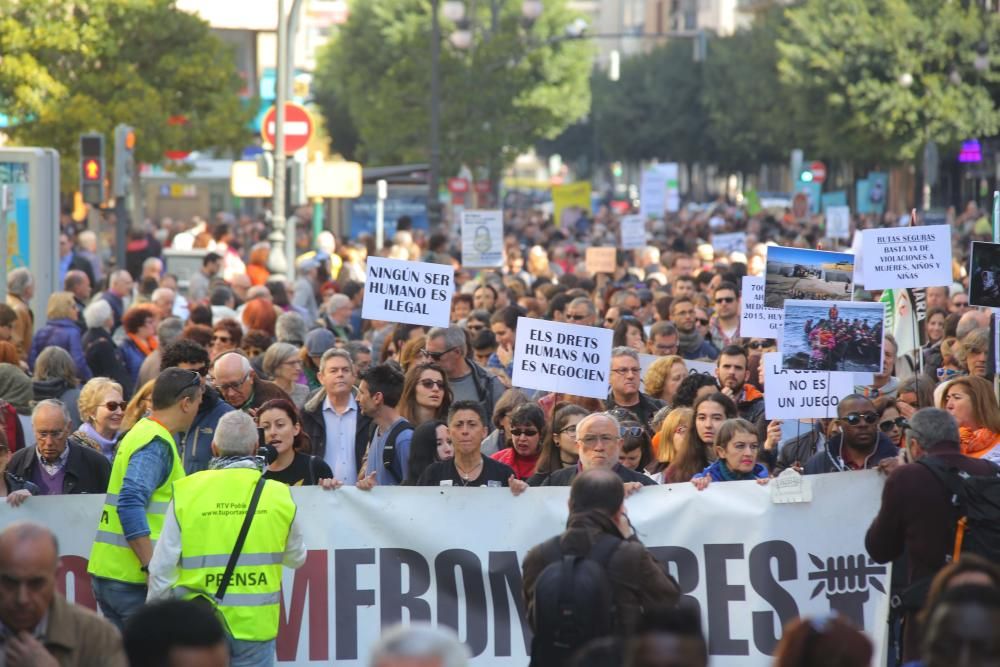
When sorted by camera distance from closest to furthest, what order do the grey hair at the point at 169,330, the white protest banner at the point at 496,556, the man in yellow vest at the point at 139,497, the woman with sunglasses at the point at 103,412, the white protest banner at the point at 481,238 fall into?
the man in yellow vest at the point at 139,497, the white protest banner at the point at 496,556, the woman with sunglasses at the point at 103,412, the grey hair at the point at 169,330, the white protest banner at the point at 481,238

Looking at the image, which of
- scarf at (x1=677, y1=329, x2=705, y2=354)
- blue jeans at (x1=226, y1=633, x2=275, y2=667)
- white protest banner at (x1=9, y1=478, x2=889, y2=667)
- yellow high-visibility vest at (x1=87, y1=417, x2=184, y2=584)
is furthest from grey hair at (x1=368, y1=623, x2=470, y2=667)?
scarf at (x1=677, y1=329, x2=705, y2=354)

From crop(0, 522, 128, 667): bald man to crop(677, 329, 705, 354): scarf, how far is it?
30.5 ft

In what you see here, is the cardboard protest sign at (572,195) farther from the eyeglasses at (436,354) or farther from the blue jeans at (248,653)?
the blue jeans at (248,653)

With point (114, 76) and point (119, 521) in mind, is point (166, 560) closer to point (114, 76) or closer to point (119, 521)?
point (119, 521)

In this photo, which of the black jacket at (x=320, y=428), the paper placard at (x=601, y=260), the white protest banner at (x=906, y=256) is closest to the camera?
the black jacket at (x=320, y=428)

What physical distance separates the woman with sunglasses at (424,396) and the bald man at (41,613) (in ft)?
15.6

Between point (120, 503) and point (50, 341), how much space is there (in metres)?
6.46

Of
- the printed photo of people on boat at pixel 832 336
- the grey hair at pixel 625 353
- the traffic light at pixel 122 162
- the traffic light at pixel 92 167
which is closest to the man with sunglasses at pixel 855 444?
the printed photo of people on boat at pixel 832 336

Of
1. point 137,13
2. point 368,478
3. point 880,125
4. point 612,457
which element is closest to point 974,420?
point 612,457

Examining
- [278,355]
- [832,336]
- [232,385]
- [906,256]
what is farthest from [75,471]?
[906,256]

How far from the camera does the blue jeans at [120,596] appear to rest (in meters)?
7.90

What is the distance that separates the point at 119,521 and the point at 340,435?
2.61m

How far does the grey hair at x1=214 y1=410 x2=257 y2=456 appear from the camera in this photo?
746cm

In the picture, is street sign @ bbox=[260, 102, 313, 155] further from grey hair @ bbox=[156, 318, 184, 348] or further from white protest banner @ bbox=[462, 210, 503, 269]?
grey hair @ bbox=[156, 318, 184, 348]
